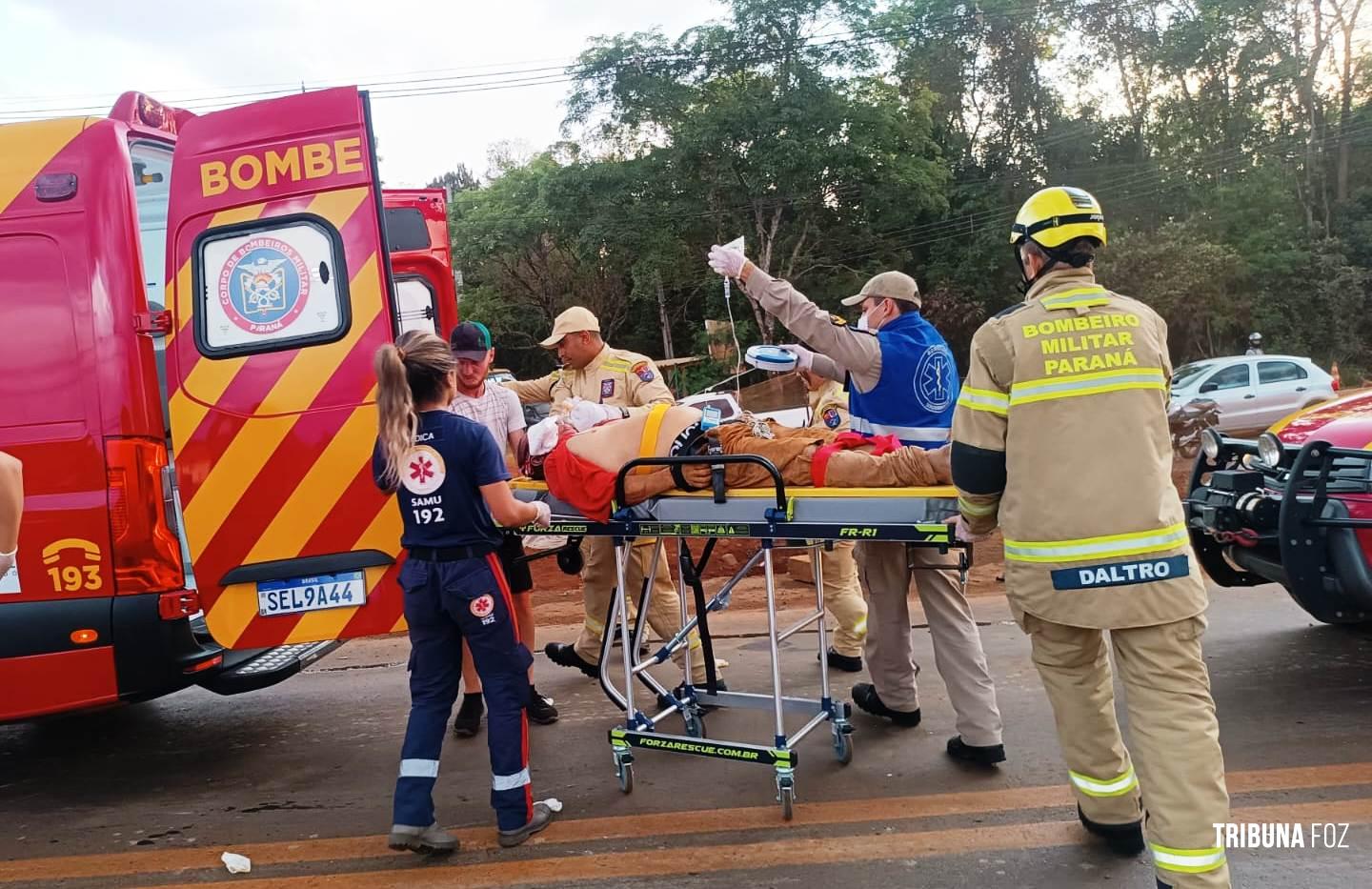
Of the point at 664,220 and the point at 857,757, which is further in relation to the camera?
the point at 664,220

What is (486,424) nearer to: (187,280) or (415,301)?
(187,280)

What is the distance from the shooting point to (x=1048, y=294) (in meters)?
2.94

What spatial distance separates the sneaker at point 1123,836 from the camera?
308cm

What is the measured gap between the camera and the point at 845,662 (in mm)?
5324

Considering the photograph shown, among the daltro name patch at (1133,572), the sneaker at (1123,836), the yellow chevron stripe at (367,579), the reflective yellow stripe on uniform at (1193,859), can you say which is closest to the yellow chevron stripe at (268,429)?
the yellow chevron stripe at (367,579)

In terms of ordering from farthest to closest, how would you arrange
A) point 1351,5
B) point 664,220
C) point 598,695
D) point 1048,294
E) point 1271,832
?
1. point 1351,5
2. point 664,220
3. point 598,695
4. point 1271,832
5. point 1048,294

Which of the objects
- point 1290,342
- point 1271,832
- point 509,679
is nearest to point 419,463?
point 509,679

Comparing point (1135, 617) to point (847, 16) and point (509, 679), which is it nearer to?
point (509, 679)

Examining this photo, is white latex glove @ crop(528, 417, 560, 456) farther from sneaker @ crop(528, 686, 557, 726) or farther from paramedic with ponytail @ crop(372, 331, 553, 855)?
sneaker @ crop(528, 686, 557, 726)

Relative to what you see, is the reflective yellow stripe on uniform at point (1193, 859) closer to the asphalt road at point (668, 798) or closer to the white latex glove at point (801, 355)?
the asphalt road at point (668, 798)

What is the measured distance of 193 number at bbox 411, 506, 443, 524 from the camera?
11.2ft

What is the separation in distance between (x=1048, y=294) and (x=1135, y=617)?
3.07ft

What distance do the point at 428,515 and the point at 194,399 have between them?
3.90ft

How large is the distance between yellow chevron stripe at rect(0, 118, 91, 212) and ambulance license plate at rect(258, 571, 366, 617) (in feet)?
5.78
